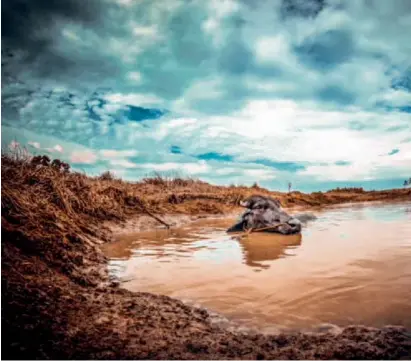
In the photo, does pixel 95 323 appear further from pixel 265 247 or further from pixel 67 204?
pixel 67 204

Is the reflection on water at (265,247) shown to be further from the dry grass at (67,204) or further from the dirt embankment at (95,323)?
the dry grass at (67,204)

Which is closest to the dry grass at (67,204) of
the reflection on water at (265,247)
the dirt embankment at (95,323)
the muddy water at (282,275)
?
the dirt embankment at (95,323)

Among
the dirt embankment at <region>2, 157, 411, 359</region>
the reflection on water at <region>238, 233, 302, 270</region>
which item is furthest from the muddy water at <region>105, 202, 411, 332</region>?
the dirt embankment at <region>2, 157, 411, 359</region>

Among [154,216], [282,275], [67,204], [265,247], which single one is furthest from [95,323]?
[154,216]

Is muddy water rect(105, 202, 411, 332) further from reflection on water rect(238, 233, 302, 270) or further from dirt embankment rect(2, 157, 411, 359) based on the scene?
dirt embankment rect(2, 157, 411, 359)

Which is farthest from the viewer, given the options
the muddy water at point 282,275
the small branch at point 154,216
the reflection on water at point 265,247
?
the small branch at point 154,216

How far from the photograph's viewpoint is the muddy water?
10.3ft

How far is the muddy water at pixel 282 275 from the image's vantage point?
10.3ft

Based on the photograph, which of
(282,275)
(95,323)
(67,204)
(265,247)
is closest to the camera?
(95,323)

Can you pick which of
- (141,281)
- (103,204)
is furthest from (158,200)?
(141,281)

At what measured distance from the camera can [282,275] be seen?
441cm

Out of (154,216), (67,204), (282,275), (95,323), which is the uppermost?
(67,204)

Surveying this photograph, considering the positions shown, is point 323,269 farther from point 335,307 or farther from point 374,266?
point 335,307

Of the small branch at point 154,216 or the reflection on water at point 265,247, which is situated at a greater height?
the small branch at point 154,216
